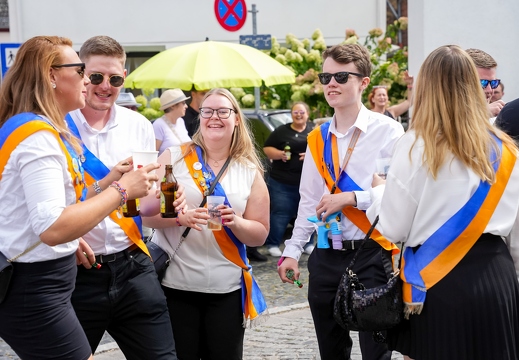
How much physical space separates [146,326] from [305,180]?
1.35 m

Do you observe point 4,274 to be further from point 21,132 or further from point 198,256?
point 198,256

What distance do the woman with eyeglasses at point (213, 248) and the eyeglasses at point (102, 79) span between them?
20.4 inches

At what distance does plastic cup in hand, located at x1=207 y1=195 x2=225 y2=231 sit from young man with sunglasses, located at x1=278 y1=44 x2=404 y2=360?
1.85 feet

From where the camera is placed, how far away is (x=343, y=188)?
460 centimetres

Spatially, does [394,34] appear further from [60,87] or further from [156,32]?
[60,87]

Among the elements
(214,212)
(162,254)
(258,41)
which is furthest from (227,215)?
(258,41)

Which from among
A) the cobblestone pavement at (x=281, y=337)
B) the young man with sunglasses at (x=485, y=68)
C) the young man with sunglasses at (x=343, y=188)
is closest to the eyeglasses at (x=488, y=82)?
the young man with sunglasses at (x=485, y=68)

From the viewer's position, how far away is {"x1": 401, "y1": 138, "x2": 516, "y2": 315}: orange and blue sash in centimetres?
336

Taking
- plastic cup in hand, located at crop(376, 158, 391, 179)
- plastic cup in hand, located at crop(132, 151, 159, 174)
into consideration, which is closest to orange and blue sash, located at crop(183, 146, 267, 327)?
plastic cup in hand, located at crop(132, 151, 159, 174)

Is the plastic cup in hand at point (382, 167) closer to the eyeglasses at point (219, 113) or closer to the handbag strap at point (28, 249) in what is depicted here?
the eyeglasses at point (219, 113)

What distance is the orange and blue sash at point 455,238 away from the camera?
336 cm

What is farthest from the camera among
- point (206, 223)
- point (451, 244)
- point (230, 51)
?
Result: point (230, 51)

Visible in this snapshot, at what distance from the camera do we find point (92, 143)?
4.32 metres

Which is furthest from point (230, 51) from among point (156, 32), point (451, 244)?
point (156, 32)
